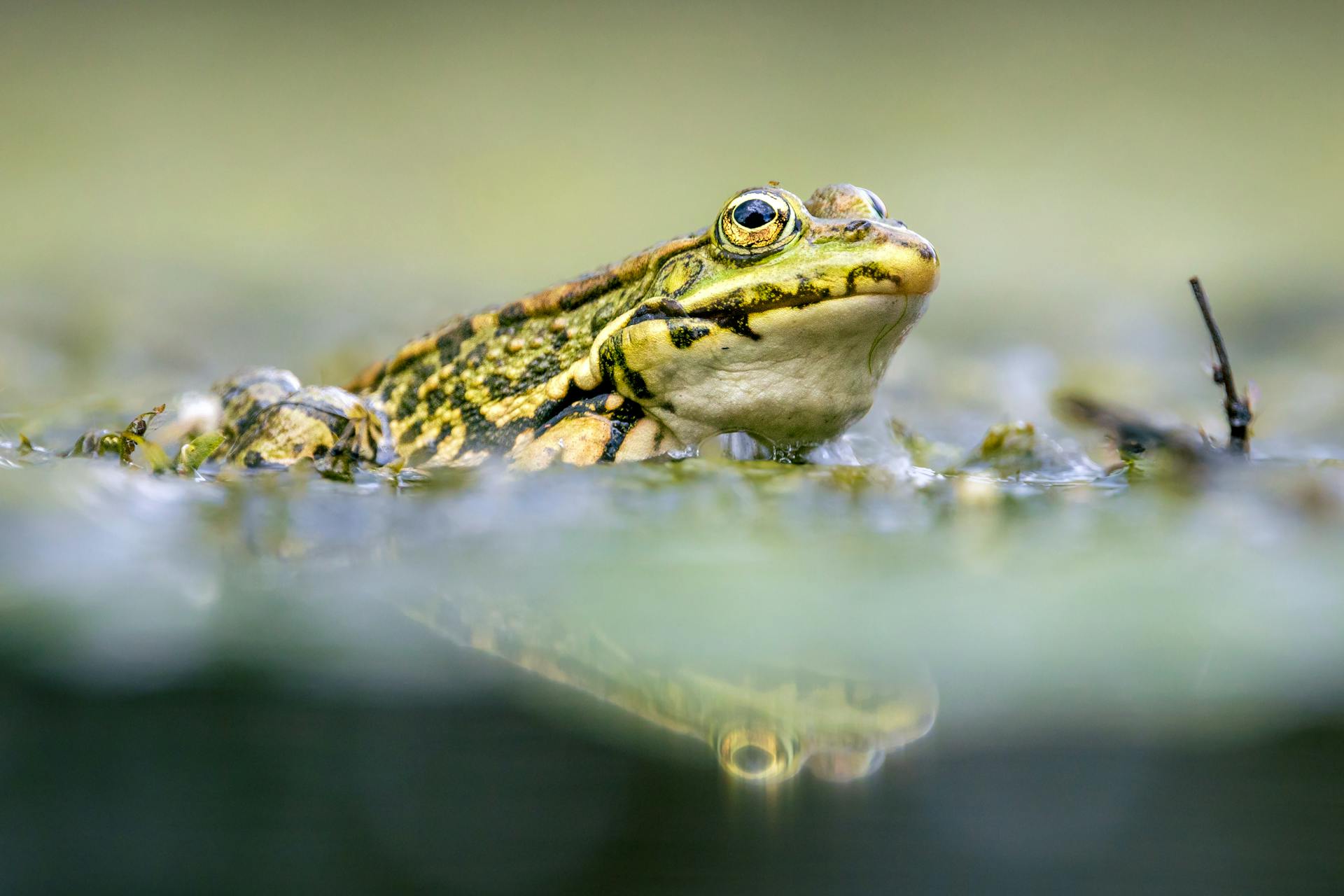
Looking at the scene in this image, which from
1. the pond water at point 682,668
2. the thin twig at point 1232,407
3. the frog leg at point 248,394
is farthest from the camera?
the frog leg at point 248,394

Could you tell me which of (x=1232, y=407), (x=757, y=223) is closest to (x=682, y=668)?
(x=757, y=223)

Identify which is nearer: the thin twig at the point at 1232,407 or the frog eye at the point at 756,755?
the frog eye at the point at 756,755

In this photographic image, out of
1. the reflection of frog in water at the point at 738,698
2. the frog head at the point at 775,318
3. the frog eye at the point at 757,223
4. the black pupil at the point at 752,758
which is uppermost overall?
the frog eye at the point at 757,223

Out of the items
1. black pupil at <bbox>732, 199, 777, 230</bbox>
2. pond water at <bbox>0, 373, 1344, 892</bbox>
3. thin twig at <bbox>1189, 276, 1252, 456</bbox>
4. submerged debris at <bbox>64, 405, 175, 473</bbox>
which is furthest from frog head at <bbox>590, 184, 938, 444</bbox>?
submerged debris at <bbox>64, 405, 175, 473</bbox>

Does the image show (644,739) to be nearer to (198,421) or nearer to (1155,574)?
(1155,574)

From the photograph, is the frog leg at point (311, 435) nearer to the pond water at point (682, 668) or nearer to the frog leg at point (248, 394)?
the frog leg at point (248, 394)

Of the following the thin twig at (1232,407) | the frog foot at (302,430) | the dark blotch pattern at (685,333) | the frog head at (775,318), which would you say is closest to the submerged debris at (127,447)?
the frog foot at (302,430)

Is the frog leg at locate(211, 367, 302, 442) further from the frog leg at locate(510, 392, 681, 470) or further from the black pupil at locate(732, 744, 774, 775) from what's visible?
the black pupil at locate(732, 744, 774, 775)

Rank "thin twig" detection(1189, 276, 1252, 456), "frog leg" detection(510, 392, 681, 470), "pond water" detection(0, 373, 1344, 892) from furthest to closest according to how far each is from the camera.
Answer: "frog leg" detection(510, 392, 681, 470), "thin twig" detection(1189, 276, 1252, 456), "pond water" detection(0, 373, 1344, 892)

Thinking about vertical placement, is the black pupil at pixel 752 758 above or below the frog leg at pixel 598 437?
below
